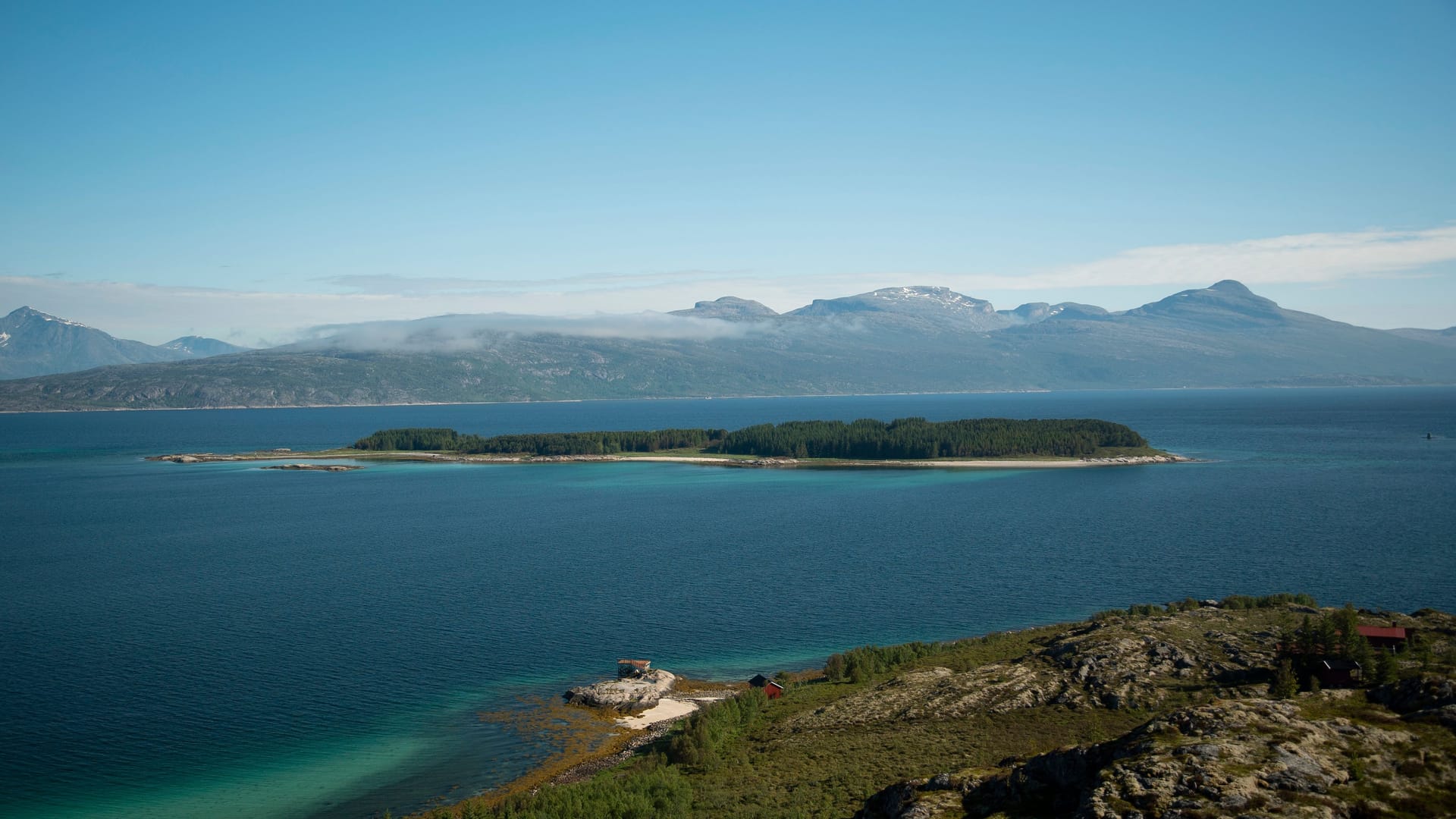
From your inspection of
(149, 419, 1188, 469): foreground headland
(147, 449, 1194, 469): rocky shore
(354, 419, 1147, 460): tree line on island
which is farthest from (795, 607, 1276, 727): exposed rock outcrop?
(354, 419, 1147, 460): tree line on island

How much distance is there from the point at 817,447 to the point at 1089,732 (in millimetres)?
130434

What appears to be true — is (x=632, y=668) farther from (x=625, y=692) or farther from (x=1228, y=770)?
(x=1228, y=770)

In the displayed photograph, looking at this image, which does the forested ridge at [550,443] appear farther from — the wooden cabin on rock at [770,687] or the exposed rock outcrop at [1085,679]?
the exposed rock outcrop at [1085,679]

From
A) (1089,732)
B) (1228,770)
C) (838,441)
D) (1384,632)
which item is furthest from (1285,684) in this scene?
(838,441)

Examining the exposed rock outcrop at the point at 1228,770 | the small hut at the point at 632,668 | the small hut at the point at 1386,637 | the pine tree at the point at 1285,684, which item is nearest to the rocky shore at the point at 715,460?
the small hut at the point at 1386,637

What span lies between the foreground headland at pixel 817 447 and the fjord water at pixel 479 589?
28196 mm

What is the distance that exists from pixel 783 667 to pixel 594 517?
53.4 metres

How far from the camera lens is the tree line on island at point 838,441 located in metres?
155

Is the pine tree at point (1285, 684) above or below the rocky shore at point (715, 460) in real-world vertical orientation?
below

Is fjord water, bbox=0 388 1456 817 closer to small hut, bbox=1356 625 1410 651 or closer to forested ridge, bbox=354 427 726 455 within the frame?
small hut, bbox=1356 625 1410 651

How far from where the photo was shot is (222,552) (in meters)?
78.2

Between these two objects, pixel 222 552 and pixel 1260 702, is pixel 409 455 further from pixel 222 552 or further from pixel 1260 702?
pixel 1260 702

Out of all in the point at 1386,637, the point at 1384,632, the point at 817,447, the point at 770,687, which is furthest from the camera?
the point at 817,447

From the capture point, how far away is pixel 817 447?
163375 mm
